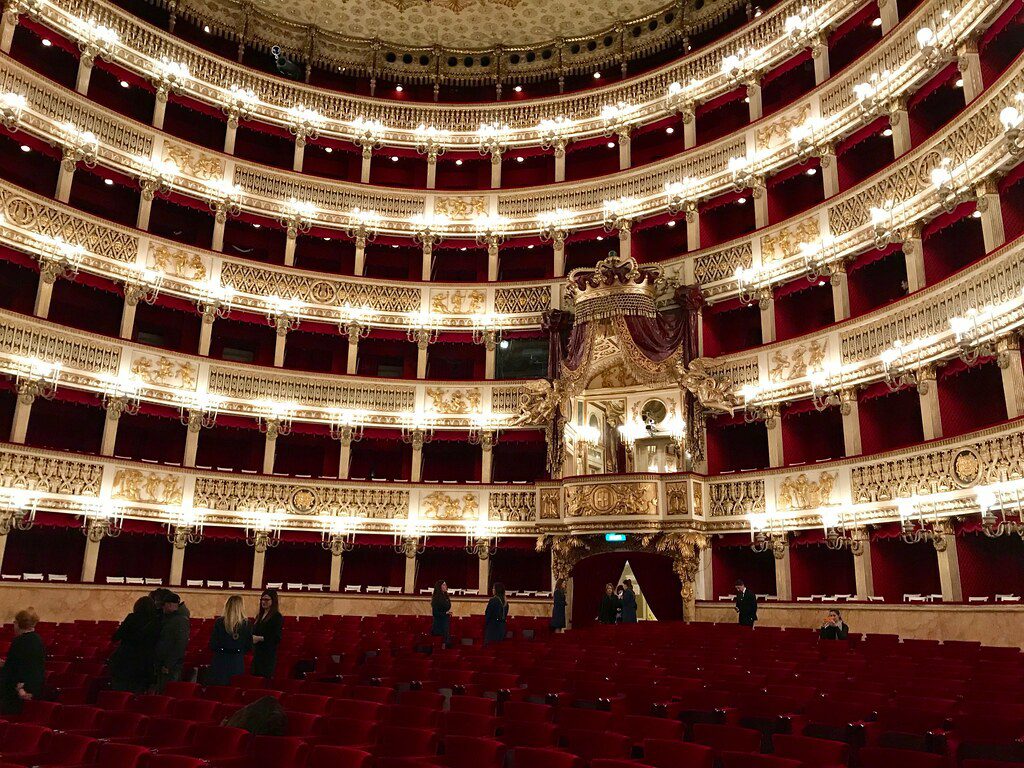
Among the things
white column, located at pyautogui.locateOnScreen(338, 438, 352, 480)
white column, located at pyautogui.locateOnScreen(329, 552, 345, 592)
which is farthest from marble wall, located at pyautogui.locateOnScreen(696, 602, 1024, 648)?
white column, located at pyautogui.locateOnScreen(338, 438, 352, 480)

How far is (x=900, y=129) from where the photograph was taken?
19.5m

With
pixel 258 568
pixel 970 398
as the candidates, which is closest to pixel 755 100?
pixel 970 398

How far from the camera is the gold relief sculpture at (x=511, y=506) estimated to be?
931 inches

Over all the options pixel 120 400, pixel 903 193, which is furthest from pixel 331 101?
pixel 903 193

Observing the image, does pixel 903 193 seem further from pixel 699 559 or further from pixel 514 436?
pixel 514 436

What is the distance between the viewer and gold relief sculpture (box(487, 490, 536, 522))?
23641 millimetres

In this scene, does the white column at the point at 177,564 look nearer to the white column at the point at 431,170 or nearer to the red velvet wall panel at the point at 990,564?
the white column at the point at 431,170

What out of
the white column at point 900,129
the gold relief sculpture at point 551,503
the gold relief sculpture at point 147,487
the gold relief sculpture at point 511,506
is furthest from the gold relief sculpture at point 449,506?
the white column at point 900,129

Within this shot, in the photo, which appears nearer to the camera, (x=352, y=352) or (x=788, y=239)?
(x=788, y=239)

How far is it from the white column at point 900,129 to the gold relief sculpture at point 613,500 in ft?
32.9

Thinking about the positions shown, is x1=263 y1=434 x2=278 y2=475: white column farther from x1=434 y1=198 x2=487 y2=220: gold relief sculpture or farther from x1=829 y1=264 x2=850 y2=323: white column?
x1=829 y1=264 x2=850 y2=323: white column

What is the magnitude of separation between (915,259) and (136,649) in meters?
17.5

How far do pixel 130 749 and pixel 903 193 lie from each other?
18.9 meters

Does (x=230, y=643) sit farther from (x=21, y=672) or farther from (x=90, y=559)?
(x=90, y=559)
